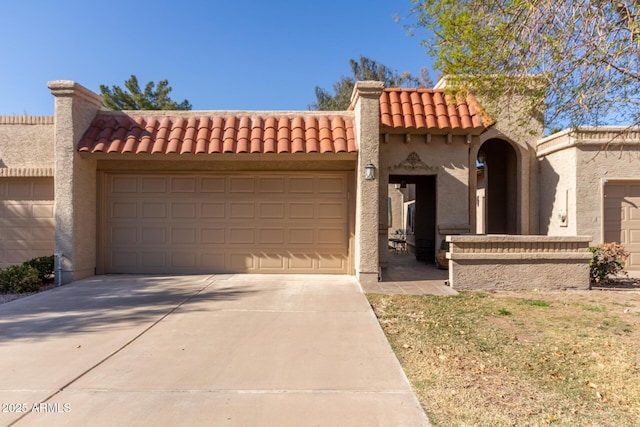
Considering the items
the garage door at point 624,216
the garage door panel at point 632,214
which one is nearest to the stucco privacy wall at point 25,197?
the garage door at point 624,216

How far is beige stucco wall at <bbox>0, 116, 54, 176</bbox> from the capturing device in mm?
9367

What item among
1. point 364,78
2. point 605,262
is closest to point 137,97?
point 364,78

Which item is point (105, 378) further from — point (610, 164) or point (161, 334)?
point (610, 164)

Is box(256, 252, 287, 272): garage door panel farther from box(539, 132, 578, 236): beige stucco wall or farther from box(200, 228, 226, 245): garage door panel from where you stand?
box(539, 132, 578, 236): beige stucco wall

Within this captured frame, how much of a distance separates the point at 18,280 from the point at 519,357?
355 inches

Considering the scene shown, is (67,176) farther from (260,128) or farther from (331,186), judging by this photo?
(331,186)

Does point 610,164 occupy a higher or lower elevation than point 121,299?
higher

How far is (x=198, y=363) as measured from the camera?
163 inches

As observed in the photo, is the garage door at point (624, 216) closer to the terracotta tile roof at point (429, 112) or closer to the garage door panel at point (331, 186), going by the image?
the terracotta tile roof at point (429, 112)

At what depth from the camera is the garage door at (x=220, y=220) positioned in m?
9.52

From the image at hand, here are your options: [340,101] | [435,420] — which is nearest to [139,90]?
[340,101]

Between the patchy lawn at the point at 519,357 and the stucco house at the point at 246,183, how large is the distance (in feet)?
8.90

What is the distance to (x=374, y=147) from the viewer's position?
838cm

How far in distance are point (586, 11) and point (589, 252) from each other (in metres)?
5.21
